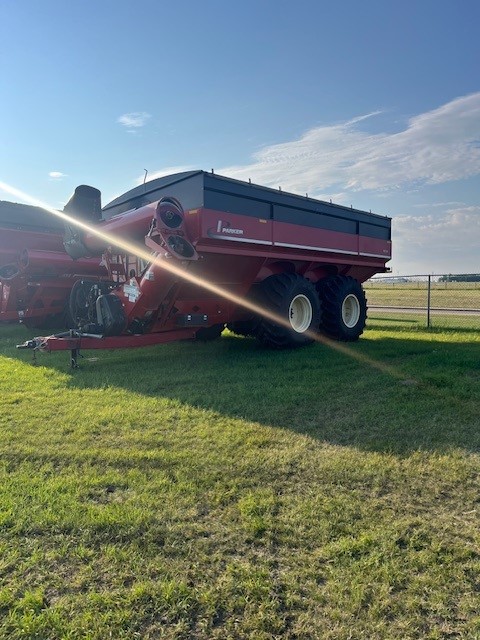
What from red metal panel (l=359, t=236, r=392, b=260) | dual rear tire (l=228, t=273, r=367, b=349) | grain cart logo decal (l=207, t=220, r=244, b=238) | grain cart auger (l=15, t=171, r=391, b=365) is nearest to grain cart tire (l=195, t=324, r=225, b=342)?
dual rear tire (l=228, t=273, r=367, b=349)

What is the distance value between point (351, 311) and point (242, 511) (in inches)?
302

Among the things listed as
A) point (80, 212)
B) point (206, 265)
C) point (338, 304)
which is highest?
point (80, 212)

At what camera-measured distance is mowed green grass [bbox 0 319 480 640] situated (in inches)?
79.5

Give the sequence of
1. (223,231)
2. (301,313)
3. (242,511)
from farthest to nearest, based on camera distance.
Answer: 1. (301,313)
2. (223,231)
3. (242,511)

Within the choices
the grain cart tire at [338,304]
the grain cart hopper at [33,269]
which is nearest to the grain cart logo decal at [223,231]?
the grain cart tire at [338,304]

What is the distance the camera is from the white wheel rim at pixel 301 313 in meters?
8.34

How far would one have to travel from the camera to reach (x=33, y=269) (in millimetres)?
10070

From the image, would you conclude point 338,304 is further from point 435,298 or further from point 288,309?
point 435,298

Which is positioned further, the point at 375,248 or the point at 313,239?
the point at 375,248

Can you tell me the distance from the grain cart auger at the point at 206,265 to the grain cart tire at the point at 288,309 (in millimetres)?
17

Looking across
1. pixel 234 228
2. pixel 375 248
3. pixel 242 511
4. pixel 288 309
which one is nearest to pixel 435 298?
pixel 375 248

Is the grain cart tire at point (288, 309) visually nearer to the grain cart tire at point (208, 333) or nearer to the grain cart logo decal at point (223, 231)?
the grain cart logo decal at point (223, 231)

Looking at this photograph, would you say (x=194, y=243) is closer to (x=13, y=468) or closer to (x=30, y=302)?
(x=13, y=468)

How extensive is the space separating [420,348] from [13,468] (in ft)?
22.5
